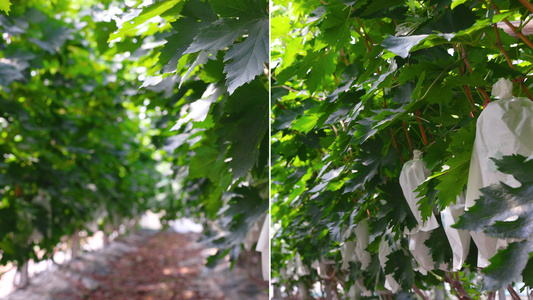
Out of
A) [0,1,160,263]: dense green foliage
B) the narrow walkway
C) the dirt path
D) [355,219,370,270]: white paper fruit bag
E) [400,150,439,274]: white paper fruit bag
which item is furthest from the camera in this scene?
the dirt path

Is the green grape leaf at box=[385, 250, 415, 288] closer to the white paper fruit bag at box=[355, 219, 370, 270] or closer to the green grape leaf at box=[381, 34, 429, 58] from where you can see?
the white paper fruit bag at box=[355, 219, 370, 270]

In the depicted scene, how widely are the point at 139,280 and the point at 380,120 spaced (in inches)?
284

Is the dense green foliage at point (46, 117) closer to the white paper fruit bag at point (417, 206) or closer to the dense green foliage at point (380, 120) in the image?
the dense green foliage at point (380, 120)

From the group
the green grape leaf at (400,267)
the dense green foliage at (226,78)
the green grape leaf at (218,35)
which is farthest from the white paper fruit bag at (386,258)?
the green grape leaf at (218,35)

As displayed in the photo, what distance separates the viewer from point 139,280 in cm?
720

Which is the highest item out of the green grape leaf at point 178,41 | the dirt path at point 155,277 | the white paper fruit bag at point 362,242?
the green grape leaf at point 178,41

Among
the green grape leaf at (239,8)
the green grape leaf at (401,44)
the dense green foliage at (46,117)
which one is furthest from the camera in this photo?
the dense green foliage at (46,117)

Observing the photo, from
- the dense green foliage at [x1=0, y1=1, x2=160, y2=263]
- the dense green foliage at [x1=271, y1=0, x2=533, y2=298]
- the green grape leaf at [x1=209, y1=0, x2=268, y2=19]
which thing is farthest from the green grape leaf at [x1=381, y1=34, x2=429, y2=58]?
the dense green foliage at [x1=0, y1=1, x2=160, y2=263]

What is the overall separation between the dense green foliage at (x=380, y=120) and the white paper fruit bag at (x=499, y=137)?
23 millimetres

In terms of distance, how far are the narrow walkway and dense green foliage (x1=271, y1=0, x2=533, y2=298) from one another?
2756 mm

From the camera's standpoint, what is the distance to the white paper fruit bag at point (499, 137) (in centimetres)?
40

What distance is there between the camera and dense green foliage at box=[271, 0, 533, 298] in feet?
1.53

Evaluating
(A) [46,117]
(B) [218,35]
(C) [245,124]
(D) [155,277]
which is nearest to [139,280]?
(D) [155,277]

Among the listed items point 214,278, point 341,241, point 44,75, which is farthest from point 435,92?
point 214,278
